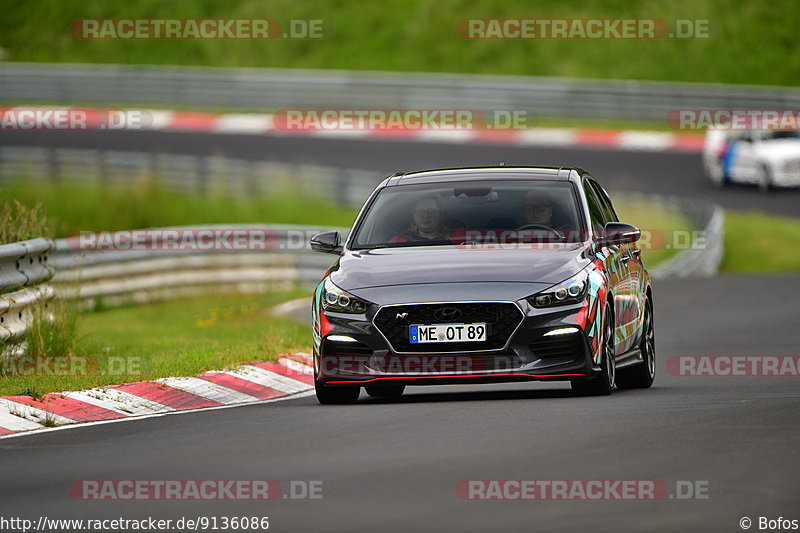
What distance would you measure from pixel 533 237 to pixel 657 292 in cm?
1125

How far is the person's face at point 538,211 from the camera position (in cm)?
1195

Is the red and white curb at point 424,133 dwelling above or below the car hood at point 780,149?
above

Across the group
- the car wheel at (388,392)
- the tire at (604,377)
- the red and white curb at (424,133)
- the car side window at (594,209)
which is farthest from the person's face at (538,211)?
the red and white curb at (424,133)

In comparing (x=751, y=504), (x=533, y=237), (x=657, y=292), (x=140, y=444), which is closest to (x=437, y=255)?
(x=533, y=237)

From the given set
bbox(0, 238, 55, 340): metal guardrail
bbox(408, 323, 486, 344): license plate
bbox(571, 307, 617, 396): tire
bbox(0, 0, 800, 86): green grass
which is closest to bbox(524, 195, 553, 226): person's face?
bbox(571, 307, 617, 396): tire

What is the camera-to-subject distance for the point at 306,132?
4344 centimetres

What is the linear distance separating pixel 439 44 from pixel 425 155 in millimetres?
10423

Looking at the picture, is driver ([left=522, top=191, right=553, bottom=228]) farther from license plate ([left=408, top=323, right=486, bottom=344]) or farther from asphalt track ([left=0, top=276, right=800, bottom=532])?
license plate ([left=408, top=323, right=486, bottom=344])

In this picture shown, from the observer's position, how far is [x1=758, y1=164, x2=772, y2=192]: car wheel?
35.8 metres

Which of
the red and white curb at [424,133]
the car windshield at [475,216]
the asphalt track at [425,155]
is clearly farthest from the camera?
the red and white curb at [424,133]

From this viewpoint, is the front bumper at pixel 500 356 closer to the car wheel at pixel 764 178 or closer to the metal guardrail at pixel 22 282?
the metal guardrail at pixel 22 282

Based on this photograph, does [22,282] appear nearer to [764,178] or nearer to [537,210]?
[537,210]

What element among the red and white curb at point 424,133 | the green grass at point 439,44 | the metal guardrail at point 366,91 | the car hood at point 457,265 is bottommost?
the car hood at point 457,265

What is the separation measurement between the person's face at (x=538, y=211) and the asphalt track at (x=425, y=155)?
886 inches
